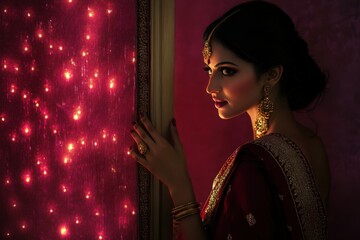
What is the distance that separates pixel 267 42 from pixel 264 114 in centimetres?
24

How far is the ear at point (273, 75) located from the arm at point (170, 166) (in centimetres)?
36

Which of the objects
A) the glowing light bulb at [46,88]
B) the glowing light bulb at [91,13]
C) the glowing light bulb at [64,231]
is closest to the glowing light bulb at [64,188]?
the glowing light bulb at [64,231]

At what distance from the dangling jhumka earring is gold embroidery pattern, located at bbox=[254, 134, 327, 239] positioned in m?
0.10

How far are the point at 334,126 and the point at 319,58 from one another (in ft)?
0.99

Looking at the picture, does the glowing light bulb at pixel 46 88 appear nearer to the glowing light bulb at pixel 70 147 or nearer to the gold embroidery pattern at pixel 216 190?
the glowing light bulb at pixel 70 147

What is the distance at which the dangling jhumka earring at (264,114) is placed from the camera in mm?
1266

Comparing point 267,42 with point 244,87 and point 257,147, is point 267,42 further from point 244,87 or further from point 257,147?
point 257,147

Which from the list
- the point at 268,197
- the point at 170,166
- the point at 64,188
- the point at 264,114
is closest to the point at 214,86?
the point at 264,114

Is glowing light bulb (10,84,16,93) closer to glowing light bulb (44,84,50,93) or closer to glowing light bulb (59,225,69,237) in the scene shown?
glowing light bulb (44,84,50,93)

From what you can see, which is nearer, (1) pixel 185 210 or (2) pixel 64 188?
(1) pixel 185 210

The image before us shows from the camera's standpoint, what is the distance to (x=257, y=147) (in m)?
1.15

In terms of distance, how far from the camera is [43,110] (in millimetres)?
1365

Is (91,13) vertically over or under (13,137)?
over

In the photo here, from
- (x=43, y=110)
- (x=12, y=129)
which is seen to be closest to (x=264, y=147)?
(x=43, y=110)
